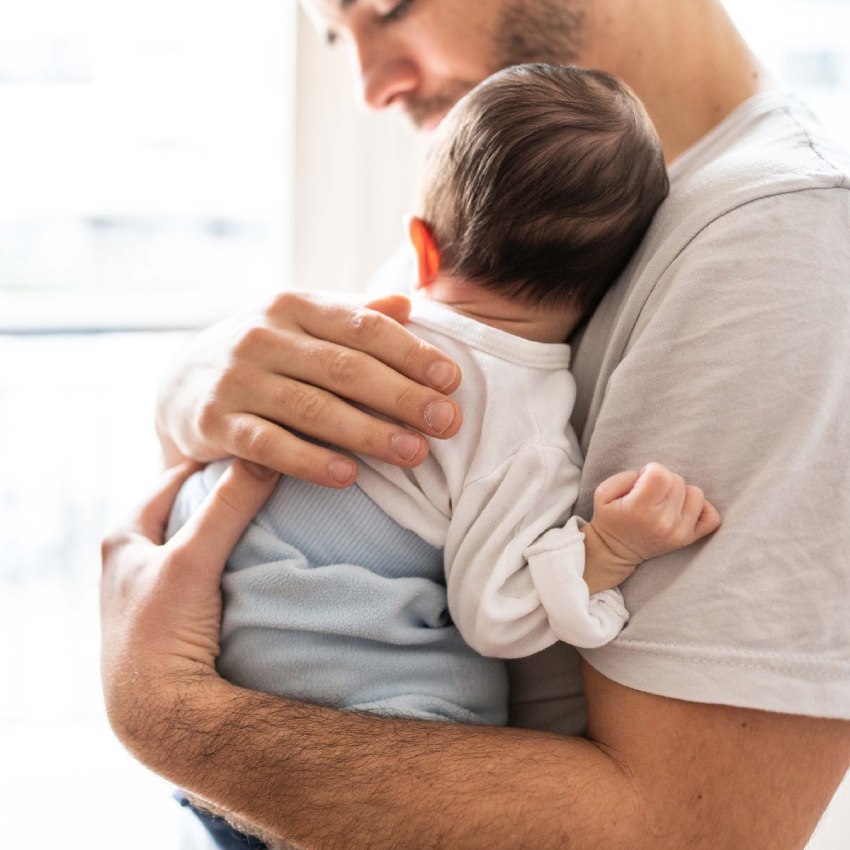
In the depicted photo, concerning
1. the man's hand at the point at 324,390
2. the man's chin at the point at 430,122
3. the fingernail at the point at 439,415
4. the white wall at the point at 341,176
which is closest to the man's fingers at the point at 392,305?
the man's hand at the point at 324,390

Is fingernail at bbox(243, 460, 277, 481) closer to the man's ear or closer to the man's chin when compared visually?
the man's ear

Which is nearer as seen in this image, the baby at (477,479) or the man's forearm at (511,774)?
the man's forearm at (511,774)

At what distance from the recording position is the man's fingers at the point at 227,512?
3.03 ft

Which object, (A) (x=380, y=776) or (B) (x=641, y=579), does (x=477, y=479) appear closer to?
(B) (x=641, y=579)

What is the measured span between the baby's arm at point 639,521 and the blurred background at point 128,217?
1345 millimetres

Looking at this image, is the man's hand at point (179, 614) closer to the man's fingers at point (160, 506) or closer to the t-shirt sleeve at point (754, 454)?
the man's fingers at point (160, 506)

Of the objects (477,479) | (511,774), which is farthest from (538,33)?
(511,774)

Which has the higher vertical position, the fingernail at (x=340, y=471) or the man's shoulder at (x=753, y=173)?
the man's shoulder at (x=753, y=173)

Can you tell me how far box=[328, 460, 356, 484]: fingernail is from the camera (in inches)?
34.5

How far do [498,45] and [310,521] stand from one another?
733 mm

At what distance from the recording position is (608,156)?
0.90 m

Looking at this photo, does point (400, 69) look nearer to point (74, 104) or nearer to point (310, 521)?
point (310, 521)

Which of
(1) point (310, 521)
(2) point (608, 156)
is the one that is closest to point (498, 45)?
(2) point (608, 156)

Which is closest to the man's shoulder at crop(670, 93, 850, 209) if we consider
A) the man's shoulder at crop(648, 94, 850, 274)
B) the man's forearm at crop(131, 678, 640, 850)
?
the man's shoulder at crop(648, 94, 850, 274)
